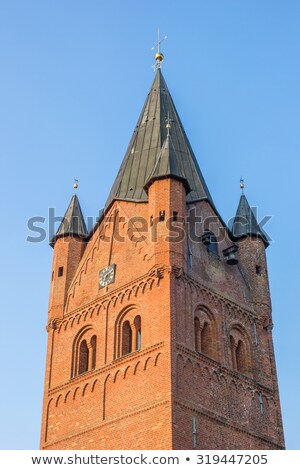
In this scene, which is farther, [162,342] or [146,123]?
[146,123]

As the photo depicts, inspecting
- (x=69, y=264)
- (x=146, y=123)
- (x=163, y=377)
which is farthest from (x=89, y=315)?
(x=146, y=123)

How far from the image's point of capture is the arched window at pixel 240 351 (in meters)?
43.4

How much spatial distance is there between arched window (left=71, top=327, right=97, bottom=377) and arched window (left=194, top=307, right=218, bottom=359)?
4.69 metres

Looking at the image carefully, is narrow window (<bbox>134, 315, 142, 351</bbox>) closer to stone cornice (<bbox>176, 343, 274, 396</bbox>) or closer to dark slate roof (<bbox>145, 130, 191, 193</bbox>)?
stone cornice (<bbox>176, 343, 274, 396</bbox>)

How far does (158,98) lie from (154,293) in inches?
585

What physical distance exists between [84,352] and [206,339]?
18.1 ft

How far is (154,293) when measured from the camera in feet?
137

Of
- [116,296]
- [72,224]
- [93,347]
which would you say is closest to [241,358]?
[116,296]

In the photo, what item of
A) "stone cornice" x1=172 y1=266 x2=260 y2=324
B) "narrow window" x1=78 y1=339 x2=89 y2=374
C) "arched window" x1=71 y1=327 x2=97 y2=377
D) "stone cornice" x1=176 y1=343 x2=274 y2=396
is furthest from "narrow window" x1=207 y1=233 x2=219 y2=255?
"narrow window" x1=78 y1=339 x2=89 y2=374

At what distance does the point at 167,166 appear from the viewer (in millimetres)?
44875

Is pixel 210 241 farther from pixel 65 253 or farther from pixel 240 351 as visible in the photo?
pixel 65 253

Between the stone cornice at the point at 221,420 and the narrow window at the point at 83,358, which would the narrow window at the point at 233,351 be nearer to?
the stone cornice at the point at 221,420
